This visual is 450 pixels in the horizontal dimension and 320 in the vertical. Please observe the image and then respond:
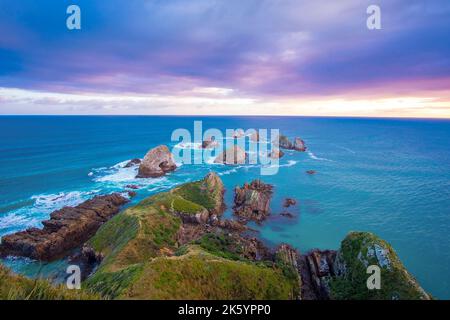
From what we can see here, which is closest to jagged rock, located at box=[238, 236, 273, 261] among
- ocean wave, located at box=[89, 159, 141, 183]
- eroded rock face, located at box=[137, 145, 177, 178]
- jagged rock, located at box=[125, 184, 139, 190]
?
jagged rock, located at box=[125, 184, 139, 190]

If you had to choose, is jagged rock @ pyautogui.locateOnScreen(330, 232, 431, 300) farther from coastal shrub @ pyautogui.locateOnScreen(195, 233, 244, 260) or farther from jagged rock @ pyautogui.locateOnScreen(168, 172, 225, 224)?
jagged rock @ pyautogui.locateOnScreen(168, 172, 225, 224)

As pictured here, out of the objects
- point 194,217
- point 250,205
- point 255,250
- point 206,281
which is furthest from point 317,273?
point 194,217

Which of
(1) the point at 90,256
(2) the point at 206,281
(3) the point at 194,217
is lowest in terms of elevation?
(1) the point at 90,256

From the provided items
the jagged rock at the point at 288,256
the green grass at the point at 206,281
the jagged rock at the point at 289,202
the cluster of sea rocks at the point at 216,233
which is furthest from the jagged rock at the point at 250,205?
the green grass at the point at 206,281

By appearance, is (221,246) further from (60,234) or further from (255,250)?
(60,234)

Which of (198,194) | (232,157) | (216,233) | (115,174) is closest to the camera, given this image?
(216,233)

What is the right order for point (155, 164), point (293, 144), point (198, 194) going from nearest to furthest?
point (198, 194) < point (155, 164) < point (293, 144)
